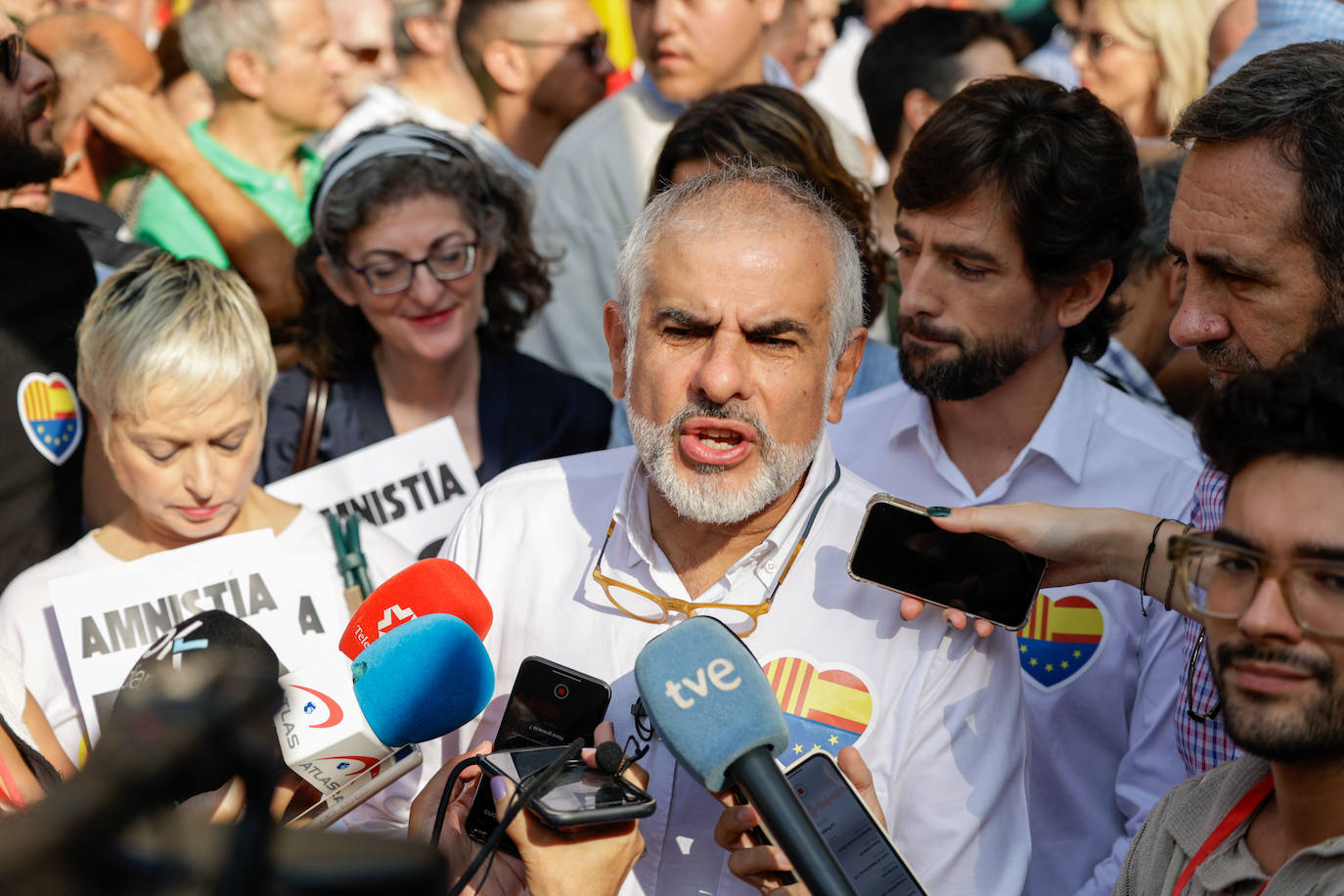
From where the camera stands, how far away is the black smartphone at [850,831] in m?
2.11

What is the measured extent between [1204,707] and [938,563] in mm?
744

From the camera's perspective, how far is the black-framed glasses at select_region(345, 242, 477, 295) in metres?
4.45

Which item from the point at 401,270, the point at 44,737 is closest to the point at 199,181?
the point at 401,270

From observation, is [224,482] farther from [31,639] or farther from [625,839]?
[625,839]

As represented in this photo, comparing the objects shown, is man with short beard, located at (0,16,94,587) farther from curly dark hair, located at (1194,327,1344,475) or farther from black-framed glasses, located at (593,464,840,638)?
curly dark hair, located at (1194,327,1344,475)

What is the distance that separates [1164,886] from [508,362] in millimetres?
3216

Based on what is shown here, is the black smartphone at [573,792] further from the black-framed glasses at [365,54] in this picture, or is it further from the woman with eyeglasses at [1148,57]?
the black-framed glasses at [365,54]

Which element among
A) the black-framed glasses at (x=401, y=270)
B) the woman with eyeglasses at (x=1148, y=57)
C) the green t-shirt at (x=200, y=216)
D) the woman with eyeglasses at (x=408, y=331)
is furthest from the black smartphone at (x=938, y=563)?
the woman with eyeglasses at (x=1148, y=57)

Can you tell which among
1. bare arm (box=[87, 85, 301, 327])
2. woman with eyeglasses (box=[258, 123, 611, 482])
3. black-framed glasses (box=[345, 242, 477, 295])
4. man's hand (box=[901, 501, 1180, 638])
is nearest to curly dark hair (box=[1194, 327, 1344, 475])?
man's hand (box=[901, 501, 1180, 638])

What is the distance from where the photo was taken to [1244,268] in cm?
276

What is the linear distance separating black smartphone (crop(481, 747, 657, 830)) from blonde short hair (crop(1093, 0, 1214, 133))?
19.0ft

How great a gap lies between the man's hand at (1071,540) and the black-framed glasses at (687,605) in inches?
11.3

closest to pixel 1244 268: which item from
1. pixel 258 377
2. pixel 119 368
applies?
pixel 258 377

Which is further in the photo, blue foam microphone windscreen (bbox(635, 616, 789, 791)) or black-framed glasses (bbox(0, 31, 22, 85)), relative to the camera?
black-framed glasses (bbox(0, 31, 22, 85))
